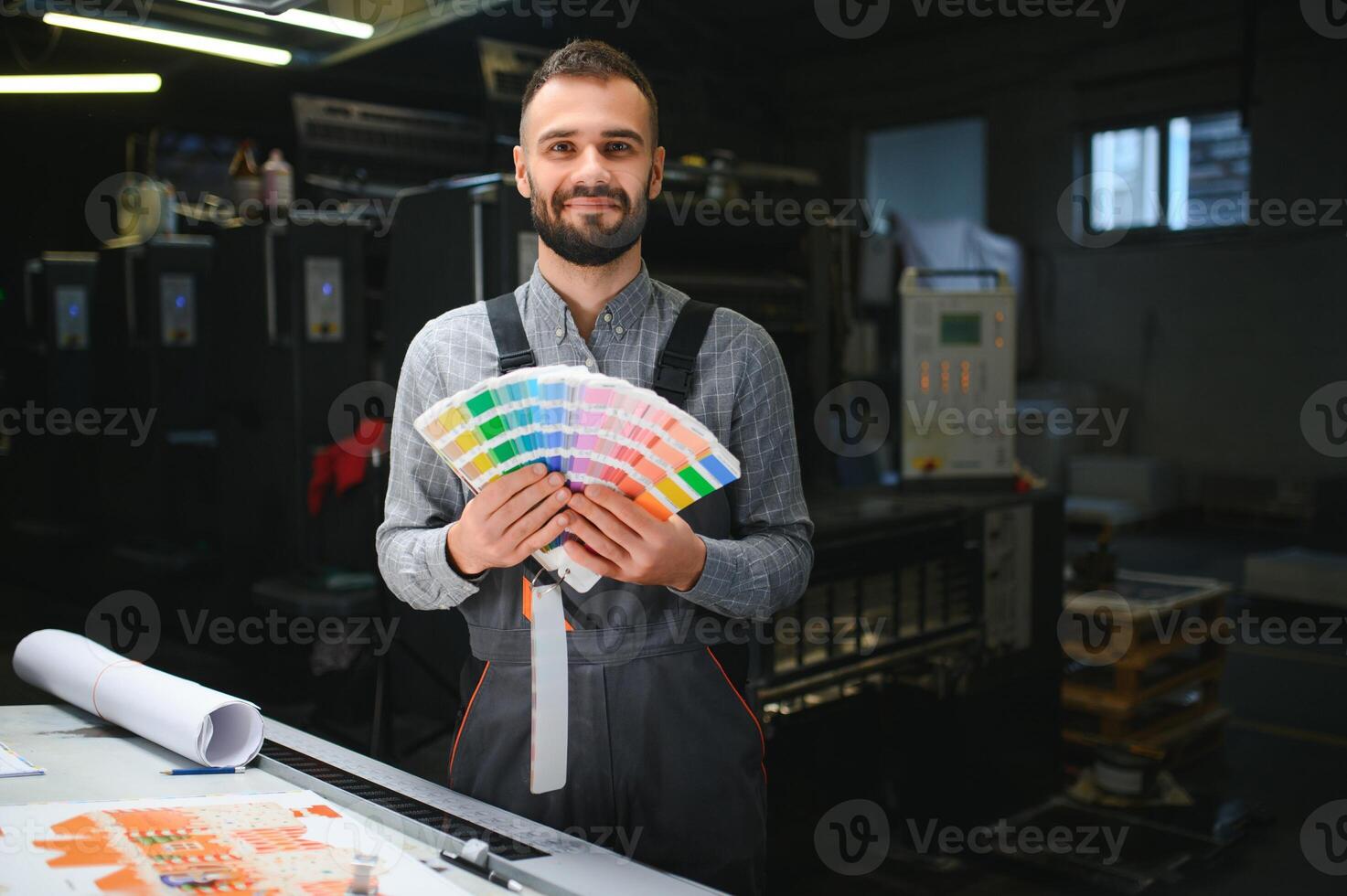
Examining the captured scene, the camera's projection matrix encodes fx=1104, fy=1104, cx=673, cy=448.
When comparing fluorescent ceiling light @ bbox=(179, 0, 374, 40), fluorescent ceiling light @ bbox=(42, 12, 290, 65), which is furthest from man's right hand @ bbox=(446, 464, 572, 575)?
fluorescent ceiling light @ bbox=(42, 12, 290, 65)

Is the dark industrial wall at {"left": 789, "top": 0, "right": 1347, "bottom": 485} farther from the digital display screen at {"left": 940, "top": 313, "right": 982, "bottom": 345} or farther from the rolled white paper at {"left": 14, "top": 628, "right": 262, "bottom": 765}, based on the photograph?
the rolled white paper at {"left": 14, "top": 628, "right": 262, "bottom": 765}

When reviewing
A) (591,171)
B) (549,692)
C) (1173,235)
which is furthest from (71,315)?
(1173,235)

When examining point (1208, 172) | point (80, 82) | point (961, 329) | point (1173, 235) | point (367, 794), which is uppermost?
point (1208, 172)

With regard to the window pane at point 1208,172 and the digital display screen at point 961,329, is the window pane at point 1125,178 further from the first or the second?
the digital display screen at point 961,329

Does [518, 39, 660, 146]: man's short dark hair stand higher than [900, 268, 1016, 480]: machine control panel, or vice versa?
[518, 39, 660, 146]: man's short dark hair

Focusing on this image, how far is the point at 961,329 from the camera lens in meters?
4.41

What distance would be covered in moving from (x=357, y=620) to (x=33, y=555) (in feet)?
11.7

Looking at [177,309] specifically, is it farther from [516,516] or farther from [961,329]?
[516,516]

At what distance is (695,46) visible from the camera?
1079 cm

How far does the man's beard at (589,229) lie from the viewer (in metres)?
1.46

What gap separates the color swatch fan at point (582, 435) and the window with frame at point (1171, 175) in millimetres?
10189

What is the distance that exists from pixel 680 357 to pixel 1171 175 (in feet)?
33.4

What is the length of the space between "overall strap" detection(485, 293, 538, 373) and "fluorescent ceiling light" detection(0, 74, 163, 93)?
48.3 inches

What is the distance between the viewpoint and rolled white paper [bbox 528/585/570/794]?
136 cm
